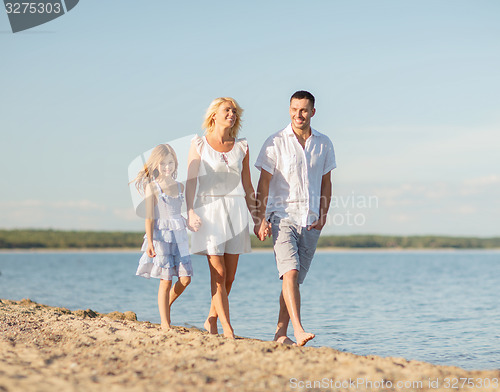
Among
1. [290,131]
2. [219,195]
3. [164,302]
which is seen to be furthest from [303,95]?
[164,302]

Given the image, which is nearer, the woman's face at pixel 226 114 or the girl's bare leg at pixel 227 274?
the woman's face at pixel 226 114

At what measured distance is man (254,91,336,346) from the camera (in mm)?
4973

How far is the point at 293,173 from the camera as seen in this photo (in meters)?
5.01

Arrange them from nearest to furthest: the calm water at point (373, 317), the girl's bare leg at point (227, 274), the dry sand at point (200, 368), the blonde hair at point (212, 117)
A: 1. the dry sand at point (200, 368)
2. the blonde hair at point (212, 117)
3. the girl's bare leg at point (227, 274)
4. the calm water at point (373, 317)

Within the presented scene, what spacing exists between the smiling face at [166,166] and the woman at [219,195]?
272mm

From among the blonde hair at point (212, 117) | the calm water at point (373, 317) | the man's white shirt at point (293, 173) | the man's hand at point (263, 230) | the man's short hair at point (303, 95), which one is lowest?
the calm water at point (373, 317)

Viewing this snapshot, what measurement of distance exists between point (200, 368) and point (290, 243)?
1608 mm

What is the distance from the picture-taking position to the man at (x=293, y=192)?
16.3 feet

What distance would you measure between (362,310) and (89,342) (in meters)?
8.07

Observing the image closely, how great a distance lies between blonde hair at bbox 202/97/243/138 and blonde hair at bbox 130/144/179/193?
1.45 ft

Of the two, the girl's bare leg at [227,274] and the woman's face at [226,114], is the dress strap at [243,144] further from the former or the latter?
the girl's bare leg at [227,274]

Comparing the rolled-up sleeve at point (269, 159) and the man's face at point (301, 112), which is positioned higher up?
the man's face at point (301, 112)

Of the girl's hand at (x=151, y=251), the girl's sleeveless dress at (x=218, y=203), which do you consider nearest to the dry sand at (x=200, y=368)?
the girl's hand at (x=151, y=251)

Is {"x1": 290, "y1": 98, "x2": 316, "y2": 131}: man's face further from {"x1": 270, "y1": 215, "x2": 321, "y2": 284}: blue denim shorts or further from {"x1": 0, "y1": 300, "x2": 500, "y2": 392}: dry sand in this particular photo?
{"x1": 0, "y1": 300, "x2": 500, "y2": 392}: dry sand
